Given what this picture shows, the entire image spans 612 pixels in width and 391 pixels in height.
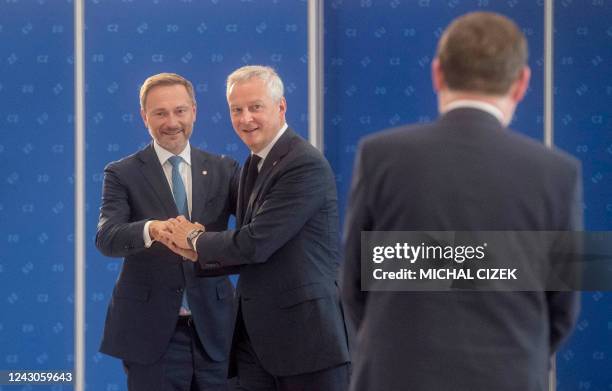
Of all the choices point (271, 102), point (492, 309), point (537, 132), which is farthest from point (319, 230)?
point (537, 132)

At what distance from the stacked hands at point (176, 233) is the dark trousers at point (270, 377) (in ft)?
1.34

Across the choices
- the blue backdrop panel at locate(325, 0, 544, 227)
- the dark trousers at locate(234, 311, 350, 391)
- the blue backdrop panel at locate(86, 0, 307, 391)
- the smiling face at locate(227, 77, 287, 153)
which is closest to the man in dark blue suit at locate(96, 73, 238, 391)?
the dark trousers at locate(234, 311, 350, 391)

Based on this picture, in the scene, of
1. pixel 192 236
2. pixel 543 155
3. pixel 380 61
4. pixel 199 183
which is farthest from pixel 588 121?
pixel 543 155

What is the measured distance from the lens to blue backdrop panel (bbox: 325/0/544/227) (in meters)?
5.00

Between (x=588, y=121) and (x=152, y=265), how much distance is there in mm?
2623

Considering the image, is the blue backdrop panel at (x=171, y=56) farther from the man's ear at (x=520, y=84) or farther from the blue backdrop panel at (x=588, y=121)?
the man's ear at (x=520, y=84)

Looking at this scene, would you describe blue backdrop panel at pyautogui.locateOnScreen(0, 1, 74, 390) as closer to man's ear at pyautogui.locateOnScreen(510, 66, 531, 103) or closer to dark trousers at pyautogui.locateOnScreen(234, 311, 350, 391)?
dark trousers at pyautogui.locateOnScreen(234, 311, 350, 391)

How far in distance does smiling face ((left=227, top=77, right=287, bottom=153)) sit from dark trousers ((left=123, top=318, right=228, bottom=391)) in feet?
2.51

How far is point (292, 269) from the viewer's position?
2.90 metres

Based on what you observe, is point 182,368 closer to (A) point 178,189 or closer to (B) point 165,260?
(B) point 165,260

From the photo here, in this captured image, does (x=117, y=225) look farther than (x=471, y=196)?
Yes

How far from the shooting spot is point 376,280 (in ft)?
6.23

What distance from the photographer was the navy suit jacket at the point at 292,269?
9.49 ft

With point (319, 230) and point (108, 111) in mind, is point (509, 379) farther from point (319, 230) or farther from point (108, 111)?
point (108, 111)
